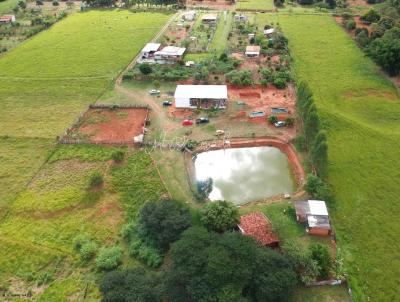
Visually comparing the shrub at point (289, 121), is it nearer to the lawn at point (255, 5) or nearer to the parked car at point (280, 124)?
the parked car at point (280, 124)

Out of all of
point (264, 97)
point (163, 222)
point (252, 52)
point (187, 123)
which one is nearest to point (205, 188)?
point (163, 222)

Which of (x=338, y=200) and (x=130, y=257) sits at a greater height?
(x=338, y=200)

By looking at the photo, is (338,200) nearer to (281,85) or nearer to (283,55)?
(281,85)

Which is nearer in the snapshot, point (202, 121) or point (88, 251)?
point (88, 251)

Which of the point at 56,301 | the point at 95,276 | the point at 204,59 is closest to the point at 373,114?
the point at 204,59

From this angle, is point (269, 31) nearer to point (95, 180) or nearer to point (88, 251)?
point (95, 180)

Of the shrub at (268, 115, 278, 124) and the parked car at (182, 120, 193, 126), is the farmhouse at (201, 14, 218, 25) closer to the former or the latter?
the parked car at (182, 120, 193, 126)
